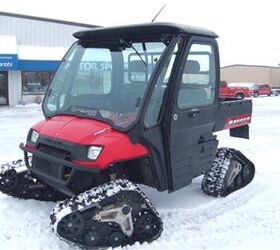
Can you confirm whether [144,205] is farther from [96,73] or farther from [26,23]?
[26,23]

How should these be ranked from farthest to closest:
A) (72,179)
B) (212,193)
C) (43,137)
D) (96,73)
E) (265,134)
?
(265,134) → (212,193) → (96,73) → (43,137) → (72,179)

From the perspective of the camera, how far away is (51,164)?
15.3ft

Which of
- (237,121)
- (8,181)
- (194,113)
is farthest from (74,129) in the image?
(237,121)

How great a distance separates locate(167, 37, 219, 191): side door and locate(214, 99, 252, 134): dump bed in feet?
0.93

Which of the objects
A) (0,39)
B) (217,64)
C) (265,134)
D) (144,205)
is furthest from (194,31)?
(0,39)

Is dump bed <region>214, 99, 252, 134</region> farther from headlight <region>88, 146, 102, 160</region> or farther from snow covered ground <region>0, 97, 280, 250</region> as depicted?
headlight <region>88, 146, 102, 160</region>

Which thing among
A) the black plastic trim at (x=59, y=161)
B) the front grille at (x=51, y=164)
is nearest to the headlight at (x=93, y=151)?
the black plastic trim at (x=59, y=161)

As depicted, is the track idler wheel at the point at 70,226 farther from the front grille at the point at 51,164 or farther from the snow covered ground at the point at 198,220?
the front grille at the point at 51,164

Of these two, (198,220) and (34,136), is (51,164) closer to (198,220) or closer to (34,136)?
(34,136)

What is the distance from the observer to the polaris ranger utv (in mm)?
4309

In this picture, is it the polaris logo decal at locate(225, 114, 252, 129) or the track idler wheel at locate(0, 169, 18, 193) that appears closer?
the track idler wheel at locate(0, 169, 18, 193)

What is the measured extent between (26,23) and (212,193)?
23111 mm

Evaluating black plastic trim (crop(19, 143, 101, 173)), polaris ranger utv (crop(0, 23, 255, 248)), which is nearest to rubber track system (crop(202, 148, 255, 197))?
polaris ranger utv (crop(0, 23, 255, 248))

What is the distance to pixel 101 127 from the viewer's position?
4500mm
